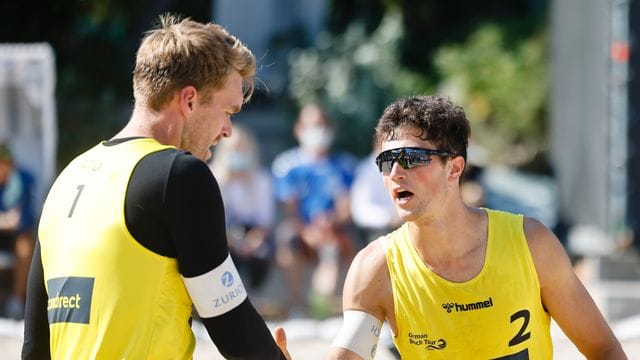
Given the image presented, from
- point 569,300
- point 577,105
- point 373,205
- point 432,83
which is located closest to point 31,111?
point 373,205

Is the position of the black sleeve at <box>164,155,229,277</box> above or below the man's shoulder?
above

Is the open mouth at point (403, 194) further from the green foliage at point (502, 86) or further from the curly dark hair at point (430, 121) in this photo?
the green foliage at point (502, 86)

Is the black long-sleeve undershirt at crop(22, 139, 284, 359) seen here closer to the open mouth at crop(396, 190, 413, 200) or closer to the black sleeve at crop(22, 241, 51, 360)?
the black sleeve at crop(22, 241, 51, 360)

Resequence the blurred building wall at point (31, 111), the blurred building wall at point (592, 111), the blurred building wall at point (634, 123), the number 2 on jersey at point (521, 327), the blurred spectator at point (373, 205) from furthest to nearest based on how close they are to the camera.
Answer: the blurred building wall at point (31, 111) < the blurred spectator at point (373, 205) < the blurred building wall at point (592, 111) < the blurred building wall at point (634, 123) < the number 2 on jersey at point (521, 327)

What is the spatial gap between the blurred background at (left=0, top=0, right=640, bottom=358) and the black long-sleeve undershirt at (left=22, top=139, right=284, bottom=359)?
355 centimetres

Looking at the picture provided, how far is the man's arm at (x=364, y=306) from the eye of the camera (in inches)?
144

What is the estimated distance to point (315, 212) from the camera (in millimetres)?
9836

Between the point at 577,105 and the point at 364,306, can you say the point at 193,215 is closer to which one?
the point at 364,306

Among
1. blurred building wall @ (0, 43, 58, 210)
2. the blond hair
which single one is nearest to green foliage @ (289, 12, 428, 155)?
blurred building wall @ (0, 43, 58, 210)

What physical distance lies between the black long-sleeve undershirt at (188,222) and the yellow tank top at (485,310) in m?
0.82

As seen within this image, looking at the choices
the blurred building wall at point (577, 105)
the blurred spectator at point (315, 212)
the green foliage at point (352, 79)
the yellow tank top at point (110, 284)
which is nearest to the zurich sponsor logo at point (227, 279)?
the yellow tank top at point (110, 284)

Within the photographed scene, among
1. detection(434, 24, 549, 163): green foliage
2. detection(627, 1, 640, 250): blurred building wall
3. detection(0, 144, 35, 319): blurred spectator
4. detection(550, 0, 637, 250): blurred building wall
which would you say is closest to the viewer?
detection(627, 1, 640, 250): blurred building wall

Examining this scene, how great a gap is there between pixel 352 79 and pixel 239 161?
18.0 ft

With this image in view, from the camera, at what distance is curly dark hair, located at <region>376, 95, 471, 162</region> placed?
3650 millimetres
